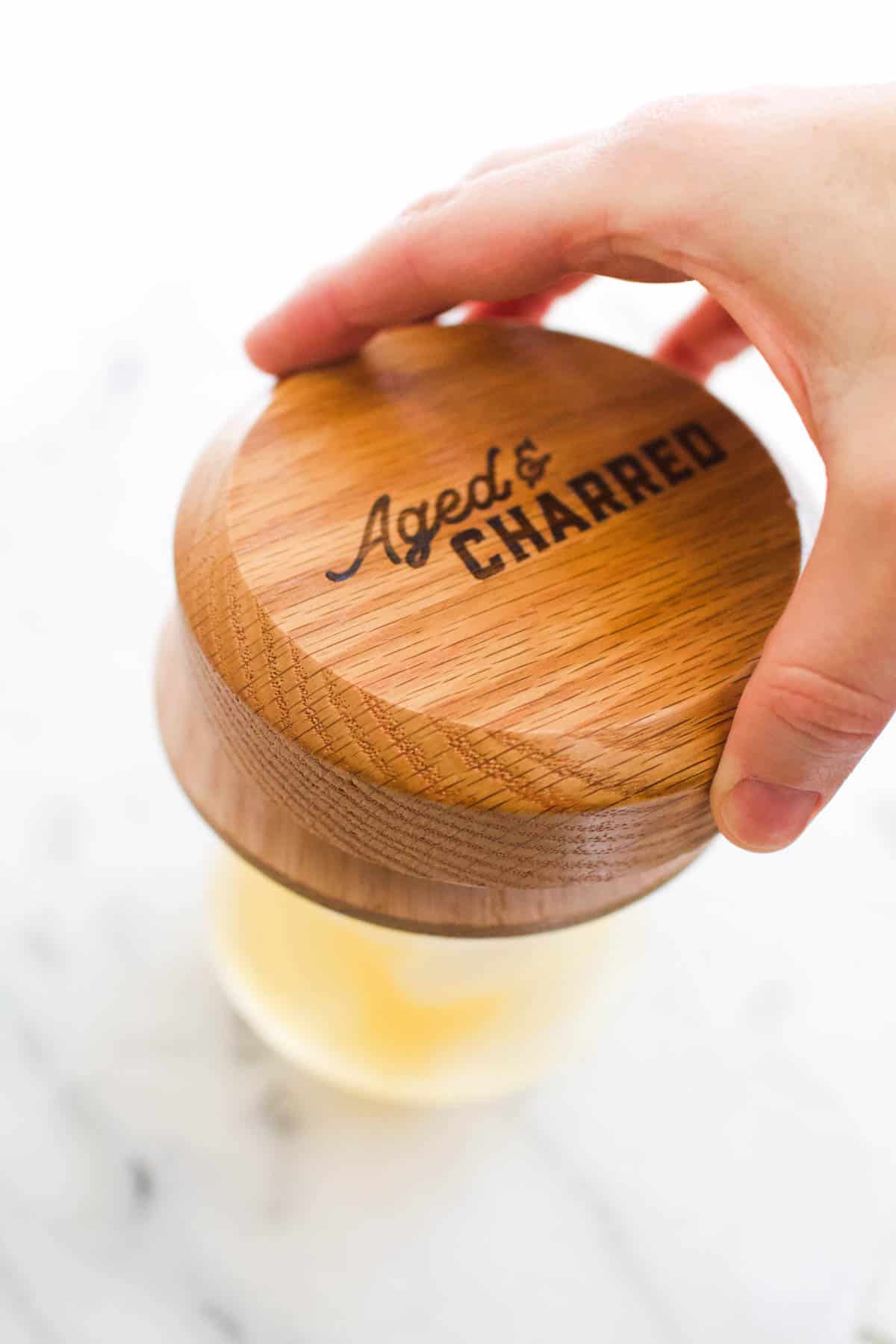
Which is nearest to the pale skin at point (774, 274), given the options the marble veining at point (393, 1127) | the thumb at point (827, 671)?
the thumb at point (827, 671)

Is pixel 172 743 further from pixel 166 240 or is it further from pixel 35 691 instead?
pixel 166 240

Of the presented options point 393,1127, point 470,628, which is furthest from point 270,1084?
point 470,628

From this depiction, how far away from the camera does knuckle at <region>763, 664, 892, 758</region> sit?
354 mm

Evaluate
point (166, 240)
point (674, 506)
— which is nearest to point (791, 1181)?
point (674, 506)

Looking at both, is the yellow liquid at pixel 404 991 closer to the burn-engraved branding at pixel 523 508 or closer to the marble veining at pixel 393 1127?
the marble veining at pixel 393 1127

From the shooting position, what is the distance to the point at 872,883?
27.5 inches

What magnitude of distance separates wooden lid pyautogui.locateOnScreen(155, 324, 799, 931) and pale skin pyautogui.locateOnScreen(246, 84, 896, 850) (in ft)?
0.09

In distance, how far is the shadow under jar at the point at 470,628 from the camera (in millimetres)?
373

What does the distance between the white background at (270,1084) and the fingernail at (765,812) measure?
0.14 m

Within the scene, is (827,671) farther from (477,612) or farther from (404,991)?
(404,991)

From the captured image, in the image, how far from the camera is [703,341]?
2.04 feet

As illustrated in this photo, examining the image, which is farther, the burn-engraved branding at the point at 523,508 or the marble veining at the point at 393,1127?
the marble veining at the point at 393,1127

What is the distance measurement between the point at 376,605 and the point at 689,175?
0.16 meters

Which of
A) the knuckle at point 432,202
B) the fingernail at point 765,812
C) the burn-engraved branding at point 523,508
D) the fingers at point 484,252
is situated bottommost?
the fingernail at point 765,812
